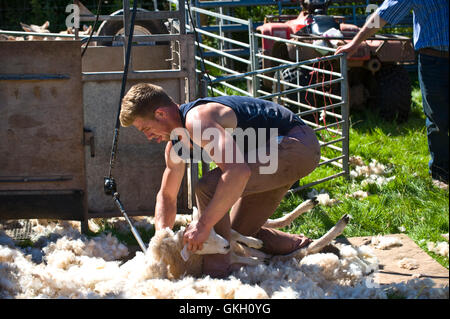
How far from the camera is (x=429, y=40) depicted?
14.6ft

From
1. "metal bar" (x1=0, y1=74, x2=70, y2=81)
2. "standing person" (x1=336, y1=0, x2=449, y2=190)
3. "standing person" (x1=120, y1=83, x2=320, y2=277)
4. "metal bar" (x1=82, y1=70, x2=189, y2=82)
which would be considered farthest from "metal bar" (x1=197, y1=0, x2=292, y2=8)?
"standing person" (x1=120, y1=83, x2=320, y2=277)

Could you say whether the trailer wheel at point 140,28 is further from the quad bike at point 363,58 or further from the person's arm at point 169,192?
the person's arm at point 169,192

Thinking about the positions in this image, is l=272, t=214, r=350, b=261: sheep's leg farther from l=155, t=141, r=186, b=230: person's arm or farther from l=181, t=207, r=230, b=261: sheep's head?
l=155, t=141, r=186, b=230: person's arm

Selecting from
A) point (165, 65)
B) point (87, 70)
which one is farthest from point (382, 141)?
point (87, 70)

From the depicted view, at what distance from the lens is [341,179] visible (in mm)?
5648

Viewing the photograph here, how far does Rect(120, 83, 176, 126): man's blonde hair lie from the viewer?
3305 millimetres

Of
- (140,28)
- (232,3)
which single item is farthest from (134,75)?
(232,3)

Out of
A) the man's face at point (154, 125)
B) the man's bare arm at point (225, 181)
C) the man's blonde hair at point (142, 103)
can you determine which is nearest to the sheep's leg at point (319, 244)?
the man's bare arm at point (225, 181)

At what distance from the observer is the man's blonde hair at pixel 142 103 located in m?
3.30

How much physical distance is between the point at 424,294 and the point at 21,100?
9.36 feet

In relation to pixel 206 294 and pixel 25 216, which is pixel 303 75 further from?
pixel 206 294

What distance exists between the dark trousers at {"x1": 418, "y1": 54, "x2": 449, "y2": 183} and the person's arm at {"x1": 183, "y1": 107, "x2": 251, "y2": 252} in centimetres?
210

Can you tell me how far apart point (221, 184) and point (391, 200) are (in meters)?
2.32

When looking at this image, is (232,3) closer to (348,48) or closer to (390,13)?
(348,48)
